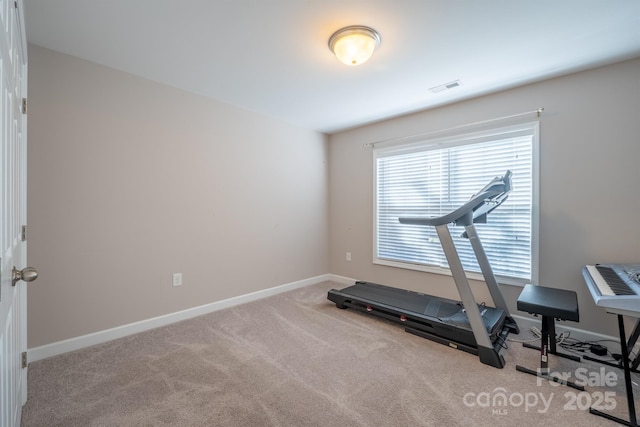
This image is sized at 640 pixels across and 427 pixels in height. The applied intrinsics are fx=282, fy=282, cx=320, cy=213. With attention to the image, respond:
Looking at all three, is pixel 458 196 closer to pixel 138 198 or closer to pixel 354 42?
pixel 354 42

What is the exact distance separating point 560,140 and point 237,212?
128 inches

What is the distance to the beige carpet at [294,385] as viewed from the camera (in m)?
1.53

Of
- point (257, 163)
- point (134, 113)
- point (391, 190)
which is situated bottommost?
point (391, 190)

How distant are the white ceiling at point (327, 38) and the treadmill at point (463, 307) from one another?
3.30ft

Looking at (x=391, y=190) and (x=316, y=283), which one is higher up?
(x=391, y=190)

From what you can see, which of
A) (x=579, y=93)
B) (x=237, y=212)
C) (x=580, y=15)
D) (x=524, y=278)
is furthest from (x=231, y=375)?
(x=579, y=93)

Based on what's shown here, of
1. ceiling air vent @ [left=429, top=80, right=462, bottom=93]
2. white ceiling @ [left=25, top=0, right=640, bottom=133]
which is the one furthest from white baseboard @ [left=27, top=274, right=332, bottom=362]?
ceiling air vent @ [left=429, top=80, right=462, bottom=93]

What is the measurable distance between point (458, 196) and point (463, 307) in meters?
1.22

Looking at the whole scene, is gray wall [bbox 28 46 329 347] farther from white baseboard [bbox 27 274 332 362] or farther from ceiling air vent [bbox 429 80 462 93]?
ceiling air vent [bbox 429 80 462 93]

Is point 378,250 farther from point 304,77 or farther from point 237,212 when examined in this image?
point 304,77

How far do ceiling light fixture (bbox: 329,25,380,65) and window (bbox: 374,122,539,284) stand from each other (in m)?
1.66

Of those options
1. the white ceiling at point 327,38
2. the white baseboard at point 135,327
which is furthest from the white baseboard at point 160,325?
the white ceiling at point 327,38

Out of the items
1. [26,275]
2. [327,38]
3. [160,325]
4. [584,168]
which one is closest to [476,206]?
[584,168]

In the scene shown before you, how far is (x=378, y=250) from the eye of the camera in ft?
12.6
